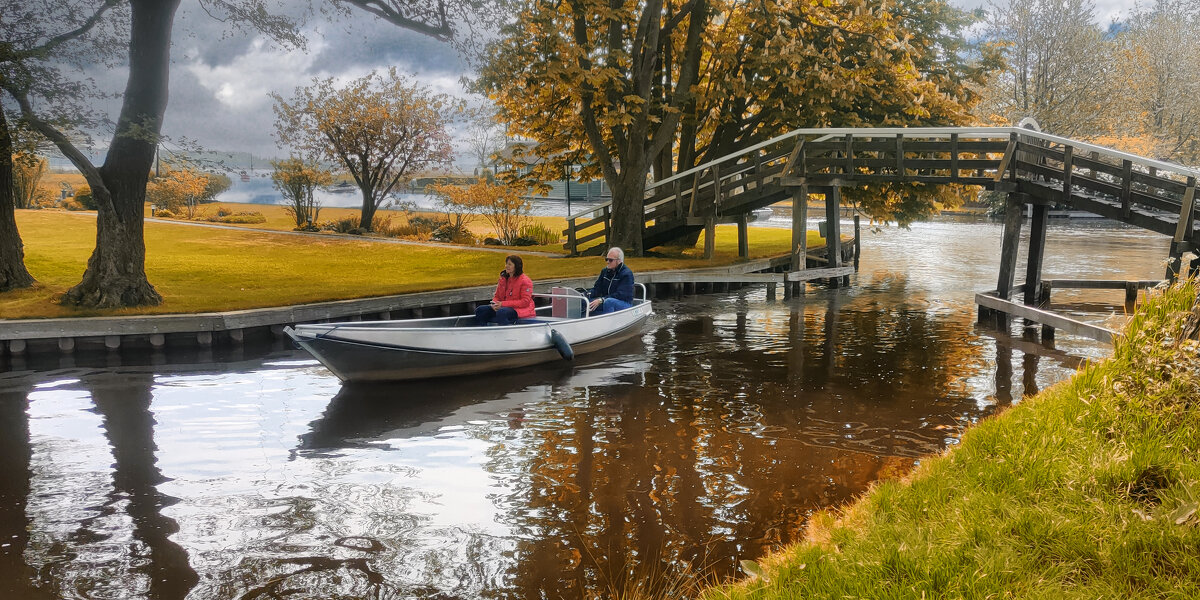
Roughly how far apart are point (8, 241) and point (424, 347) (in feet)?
29.6

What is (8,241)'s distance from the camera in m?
14.6

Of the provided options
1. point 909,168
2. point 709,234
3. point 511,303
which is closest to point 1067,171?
point 909,168

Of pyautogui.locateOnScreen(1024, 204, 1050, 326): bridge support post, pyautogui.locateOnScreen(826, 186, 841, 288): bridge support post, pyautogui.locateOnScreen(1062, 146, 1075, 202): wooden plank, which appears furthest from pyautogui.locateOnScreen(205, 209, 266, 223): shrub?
pyautogui.locateOnScreen(1062, 146, 1075, 202): wooden plank

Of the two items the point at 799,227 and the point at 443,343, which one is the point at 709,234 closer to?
the point at 799,227

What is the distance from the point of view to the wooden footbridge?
539 inches

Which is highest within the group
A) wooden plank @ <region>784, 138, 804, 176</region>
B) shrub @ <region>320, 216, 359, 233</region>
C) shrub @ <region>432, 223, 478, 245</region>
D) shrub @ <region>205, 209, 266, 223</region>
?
wooden plank @ <region>784, 138, 804, 176</region>

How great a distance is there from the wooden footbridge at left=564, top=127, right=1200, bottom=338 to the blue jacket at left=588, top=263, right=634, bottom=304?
19.4 ft

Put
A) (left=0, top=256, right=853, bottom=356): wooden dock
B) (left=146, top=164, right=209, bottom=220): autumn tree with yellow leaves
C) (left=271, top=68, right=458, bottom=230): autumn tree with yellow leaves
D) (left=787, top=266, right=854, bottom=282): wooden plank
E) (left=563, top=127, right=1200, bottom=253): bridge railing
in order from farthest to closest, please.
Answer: (left=146, top=164, right=209, bottom=220): autumn tree with yellow leaves < (left=271, top=68, right=458, bottom=230): autumn tree with yellow leaves < (left=787, top=266, right=854, bottom=282): wooden plank < (left=563, top=127, right=1200, bottom=253): bridge railing < (left=0, top=256, right=853, bottom=356): wooden dock

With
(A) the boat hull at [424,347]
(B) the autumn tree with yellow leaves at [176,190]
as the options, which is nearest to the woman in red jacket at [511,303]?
(A) the boat hull at [424,347]

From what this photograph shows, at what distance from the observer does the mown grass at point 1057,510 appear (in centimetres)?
380

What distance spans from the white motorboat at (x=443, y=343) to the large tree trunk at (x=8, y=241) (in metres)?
7.97

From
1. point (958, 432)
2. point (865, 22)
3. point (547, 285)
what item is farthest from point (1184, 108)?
point (958, 432)

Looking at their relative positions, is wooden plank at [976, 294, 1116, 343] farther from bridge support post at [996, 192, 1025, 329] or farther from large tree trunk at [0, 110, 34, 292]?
large tree trunk at [0, 110, 34, 292]

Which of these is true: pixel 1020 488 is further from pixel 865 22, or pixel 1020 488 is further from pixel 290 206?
pixel 290 206
